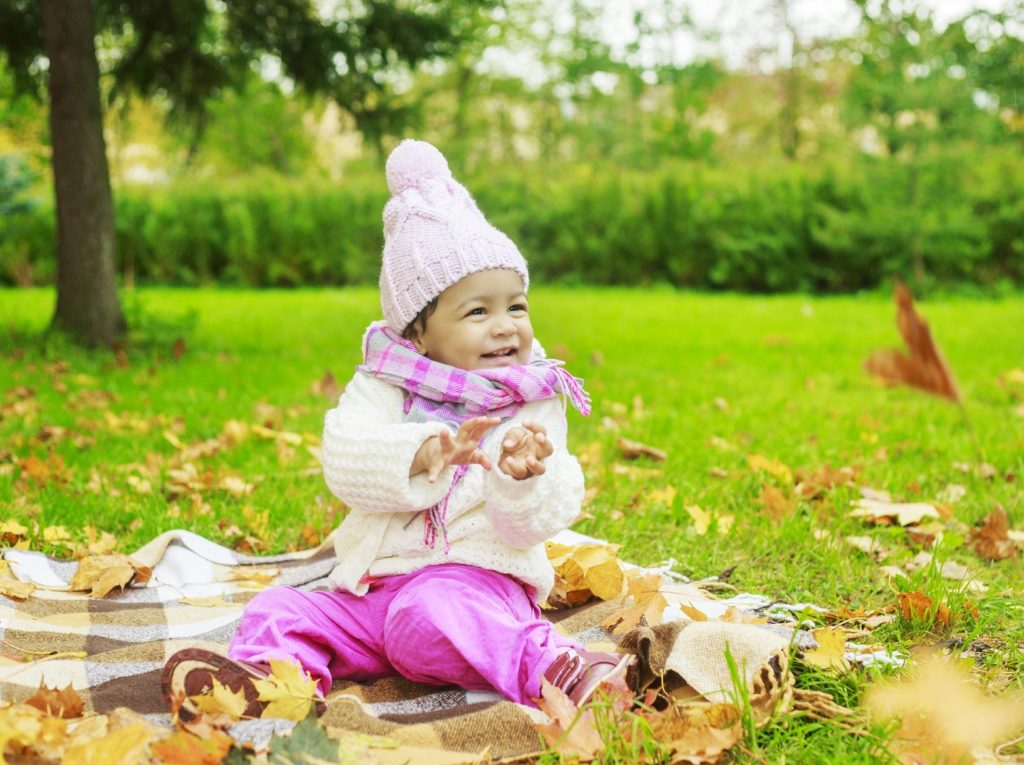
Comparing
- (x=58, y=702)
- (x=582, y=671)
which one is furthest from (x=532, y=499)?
(x=58, y=702)

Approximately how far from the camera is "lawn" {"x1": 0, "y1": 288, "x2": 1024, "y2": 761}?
9.77ft

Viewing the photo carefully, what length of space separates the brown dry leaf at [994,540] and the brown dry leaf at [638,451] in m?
1.39

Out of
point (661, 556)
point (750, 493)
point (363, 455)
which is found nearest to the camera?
point (363, 455)

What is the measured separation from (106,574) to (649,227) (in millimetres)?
12736

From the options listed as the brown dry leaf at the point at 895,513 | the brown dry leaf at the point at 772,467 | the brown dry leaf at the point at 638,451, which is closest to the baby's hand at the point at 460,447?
the brown dry leaf at the point at 895,513

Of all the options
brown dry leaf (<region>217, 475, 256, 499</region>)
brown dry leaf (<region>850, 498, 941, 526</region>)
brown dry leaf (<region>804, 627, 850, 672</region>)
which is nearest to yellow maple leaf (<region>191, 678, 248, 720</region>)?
brown dry leaf (<region>804, 627, 850, 672</region>)

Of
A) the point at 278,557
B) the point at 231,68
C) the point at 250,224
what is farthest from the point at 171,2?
the point at 250,224

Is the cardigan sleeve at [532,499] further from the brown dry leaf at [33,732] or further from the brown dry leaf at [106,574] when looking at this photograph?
the brown dry leaf at [106,574]

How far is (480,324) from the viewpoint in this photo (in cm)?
236

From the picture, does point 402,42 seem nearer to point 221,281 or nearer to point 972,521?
point 972,521

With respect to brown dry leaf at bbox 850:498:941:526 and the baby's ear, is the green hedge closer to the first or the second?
brown dry leaf at bbox 850:498:941:526

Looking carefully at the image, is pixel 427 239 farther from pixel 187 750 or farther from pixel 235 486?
pixel 235 486

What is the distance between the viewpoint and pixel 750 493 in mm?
3770

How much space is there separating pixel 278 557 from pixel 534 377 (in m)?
1.27
